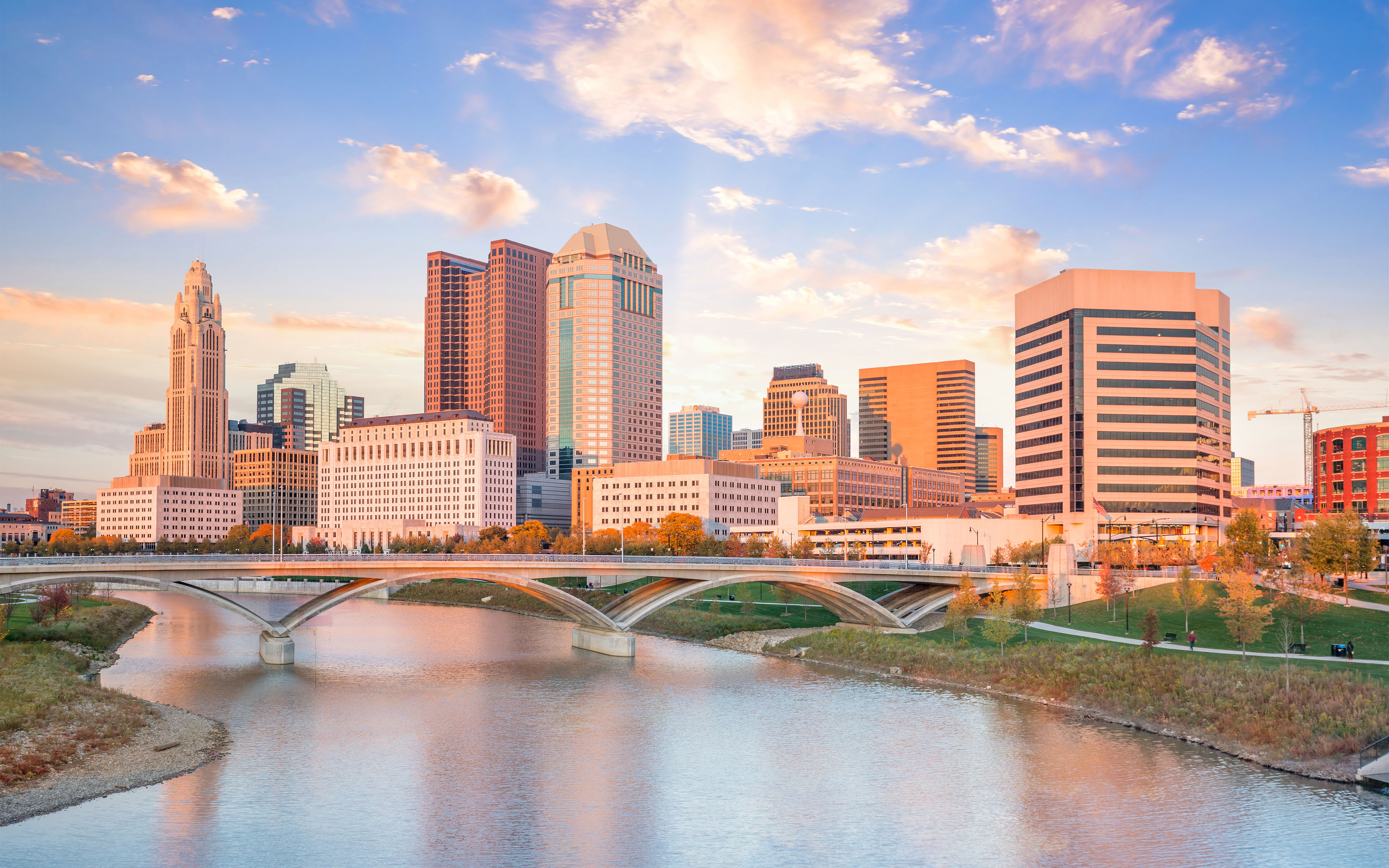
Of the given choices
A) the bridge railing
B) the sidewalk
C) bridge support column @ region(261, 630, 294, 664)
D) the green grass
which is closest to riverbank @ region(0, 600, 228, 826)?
the bridge railing

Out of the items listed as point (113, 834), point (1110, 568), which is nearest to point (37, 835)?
point (113, 834)

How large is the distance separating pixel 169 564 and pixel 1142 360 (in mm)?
122785

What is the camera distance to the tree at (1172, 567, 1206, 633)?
260ft

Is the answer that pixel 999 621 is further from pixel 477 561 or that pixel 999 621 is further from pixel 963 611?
pixel 477 561

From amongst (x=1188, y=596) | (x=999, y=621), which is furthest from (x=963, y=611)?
(x=1188, y=596)

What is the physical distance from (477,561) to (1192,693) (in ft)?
165

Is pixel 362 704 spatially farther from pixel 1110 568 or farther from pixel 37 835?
pixel 1110 568

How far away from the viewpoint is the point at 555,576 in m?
89.8

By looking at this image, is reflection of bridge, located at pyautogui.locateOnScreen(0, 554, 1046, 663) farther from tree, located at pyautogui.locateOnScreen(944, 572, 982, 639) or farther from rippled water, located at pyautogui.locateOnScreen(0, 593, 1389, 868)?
rippled water, located at pyautogui.locateOnScreen(0, 593, 1389, 868)

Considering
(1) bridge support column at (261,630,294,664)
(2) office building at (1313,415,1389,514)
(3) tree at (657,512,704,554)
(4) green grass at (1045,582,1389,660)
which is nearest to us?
(4) green grass at (1045,582,1389,660)

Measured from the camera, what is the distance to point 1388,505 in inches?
5595

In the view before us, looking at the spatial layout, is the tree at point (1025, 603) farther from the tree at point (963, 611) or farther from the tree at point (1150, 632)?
the tree at point (1150, 632)

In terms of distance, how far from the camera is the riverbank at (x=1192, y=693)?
158 ft

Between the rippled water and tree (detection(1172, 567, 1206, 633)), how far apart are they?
20534 millimetres
